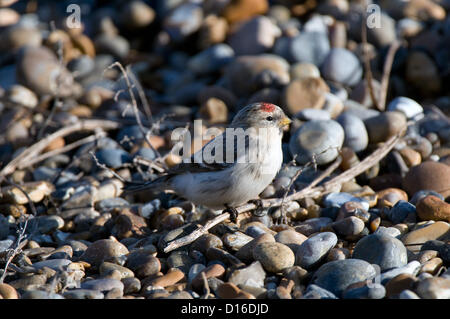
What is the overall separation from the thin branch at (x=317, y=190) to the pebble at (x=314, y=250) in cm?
68

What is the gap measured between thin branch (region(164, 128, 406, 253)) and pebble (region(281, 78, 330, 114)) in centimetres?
102

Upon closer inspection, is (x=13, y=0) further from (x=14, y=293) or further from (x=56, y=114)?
(x=14, y=293)

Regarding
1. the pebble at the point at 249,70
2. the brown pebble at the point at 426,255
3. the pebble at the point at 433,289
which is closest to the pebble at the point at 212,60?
the pebble at the point at 249,70

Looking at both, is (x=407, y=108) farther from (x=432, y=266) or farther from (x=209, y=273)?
(x=209, y=273)

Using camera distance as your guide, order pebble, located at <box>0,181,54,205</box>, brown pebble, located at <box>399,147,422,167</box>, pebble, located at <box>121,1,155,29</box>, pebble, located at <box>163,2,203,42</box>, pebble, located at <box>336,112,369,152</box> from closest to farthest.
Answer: pebble, located at <box>0,181,54,205</box> → brown pebble, located at <box>399,147,422,167</box> → pebble, located at <box>336,112,369,152</box> → pebble, located at <box>163,2,203,42</box> → pebble, located at <box>121,1,155,29</box>

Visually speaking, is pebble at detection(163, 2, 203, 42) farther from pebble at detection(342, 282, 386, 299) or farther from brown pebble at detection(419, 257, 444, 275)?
pebble at detection(342, 282, 386, 299)

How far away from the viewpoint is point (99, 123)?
6617 mm

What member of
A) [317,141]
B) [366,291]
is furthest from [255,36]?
[366,291]

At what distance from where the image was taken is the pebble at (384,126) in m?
5.91

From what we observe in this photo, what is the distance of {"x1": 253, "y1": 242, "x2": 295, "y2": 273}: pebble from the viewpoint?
379 cm

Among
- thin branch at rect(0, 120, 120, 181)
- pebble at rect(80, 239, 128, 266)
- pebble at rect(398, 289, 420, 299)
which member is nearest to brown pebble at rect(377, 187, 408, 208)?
pebble at rect(398, 289, 420, 299)

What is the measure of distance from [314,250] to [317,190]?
114 cm

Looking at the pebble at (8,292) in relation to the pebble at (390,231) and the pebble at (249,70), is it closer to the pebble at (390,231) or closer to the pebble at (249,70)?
the pebble at (390,231)

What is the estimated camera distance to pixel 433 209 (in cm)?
442
